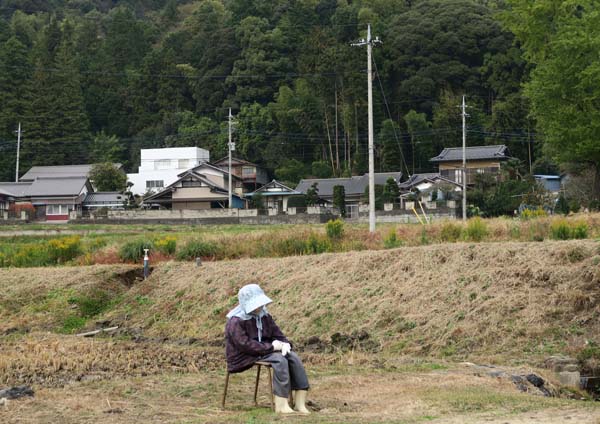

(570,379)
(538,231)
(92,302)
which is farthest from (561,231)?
(92,302)

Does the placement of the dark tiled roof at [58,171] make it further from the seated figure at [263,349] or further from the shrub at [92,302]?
the seated figure at [263,349]

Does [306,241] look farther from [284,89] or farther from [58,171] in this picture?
[58,171]

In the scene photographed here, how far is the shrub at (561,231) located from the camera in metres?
16.0

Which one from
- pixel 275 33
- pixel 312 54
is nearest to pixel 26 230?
pixel 312 54

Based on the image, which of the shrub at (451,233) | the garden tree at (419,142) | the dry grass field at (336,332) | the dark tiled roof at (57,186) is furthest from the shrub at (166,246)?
the garden tree at (419,142)

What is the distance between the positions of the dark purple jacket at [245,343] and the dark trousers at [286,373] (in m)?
0.10

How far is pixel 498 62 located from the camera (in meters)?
59.8

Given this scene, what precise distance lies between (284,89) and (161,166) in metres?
11.5

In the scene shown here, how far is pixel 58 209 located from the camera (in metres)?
55.7

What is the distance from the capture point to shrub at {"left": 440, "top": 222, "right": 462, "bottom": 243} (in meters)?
18.0

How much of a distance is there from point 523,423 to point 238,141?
57.3 metres

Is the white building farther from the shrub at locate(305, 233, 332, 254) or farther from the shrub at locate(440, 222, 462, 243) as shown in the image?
the shrub at locate(440, 222, 462, 243)

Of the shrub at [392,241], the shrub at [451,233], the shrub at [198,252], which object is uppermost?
the shrub at [451,233]

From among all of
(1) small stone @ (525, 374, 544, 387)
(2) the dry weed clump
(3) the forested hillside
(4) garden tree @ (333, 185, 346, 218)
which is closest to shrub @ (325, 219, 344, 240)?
(2) the dry weed clump
